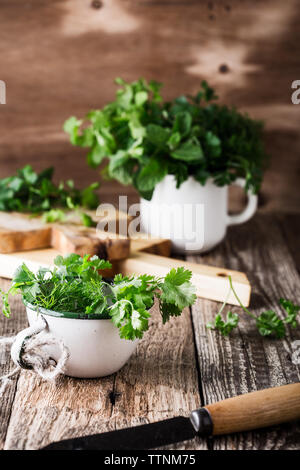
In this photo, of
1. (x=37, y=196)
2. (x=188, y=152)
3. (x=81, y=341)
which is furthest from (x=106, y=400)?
(x=37, y=196)

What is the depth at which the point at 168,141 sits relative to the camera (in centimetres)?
125

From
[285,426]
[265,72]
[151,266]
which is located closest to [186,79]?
[265,72]

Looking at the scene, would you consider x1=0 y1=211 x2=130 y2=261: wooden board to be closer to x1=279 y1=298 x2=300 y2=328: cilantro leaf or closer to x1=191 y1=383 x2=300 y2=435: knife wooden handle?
x1=279 y1=298 x2=300 y2=328: cilantro leaf

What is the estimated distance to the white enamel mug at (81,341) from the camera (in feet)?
2.53

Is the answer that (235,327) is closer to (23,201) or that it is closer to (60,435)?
(60,435)

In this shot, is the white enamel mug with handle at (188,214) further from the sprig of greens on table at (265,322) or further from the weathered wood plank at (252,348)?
the sprig of greens on table at (265,322)

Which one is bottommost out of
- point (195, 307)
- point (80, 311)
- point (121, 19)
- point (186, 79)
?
point (195, 307)

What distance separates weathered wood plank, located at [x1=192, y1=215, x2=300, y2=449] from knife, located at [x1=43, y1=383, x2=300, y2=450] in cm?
2

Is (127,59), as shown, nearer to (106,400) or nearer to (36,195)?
(36,195)

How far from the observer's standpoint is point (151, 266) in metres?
1.19

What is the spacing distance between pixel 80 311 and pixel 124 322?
0.09m

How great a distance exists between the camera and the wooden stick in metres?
1.11

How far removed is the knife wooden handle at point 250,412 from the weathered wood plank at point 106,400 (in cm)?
3

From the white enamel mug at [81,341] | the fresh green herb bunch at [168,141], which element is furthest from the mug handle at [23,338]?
the fresh green herb bunch at [168,141]
